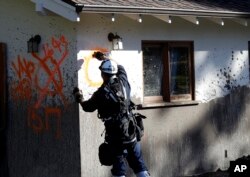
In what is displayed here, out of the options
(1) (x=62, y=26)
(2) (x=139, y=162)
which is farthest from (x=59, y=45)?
(2) (x=139, y=162)

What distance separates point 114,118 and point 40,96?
2.32m

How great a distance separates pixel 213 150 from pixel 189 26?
2.29 metres

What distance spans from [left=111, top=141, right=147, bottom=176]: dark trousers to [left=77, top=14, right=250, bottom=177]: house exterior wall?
1.41m

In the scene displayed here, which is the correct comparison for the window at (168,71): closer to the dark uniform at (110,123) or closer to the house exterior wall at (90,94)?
the house exterior wall at (90,94)

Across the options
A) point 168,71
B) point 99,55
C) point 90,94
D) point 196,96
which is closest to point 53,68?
point 90,94

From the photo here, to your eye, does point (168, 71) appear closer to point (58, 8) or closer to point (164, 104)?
point (164, 104)

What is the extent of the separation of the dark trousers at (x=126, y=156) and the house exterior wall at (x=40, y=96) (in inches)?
57.0

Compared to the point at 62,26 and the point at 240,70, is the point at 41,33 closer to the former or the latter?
the point at 62,26

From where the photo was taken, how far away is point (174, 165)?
9.70 meters

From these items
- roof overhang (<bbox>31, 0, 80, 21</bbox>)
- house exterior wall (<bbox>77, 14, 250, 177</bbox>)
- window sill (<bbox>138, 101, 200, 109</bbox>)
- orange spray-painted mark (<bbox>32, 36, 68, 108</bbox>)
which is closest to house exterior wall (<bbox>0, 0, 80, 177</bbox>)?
orange spray-painted mark (<bbox>32, 36, 68, 108</bbox>)

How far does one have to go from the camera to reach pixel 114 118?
7.12m

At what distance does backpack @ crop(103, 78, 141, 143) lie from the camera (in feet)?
23.3

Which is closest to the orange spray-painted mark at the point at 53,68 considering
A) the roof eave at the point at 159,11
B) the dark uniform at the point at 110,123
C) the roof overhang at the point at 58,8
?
the roof overhang at the point at 58,8

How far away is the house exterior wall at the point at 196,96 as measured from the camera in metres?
8.62
